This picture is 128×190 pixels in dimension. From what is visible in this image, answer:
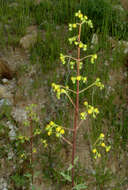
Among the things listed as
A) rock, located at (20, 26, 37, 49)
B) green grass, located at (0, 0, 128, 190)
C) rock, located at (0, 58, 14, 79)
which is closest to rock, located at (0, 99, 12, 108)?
green grass, located at (0, 0, 128, 190)

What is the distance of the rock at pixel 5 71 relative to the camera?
12.1 ft

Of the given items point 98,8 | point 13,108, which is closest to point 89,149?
point 13,108

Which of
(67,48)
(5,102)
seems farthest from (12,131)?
(67,48)

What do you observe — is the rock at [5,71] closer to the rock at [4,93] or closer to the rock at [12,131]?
the rock at [4,93]

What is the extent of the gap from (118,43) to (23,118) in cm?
195

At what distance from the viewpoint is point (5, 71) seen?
373 cm

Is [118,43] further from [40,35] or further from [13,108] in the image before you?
[13,108]

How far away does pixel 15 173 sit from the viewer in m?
2.77

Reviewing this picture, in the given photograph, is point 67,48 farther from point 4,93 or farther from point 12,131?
point 12,131

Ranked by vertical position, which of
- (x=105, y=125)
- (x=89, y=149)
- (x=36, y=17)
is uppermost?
(x=36, y=17)

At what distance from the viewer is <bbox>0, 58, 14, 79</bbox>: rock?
3.69m

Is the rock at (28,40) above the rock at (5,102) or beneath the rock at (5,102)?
above

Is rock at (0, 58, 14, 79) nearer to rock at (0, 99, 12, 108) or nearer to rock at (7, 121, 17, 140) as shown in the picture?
rock at (0, 99, 12, 108)

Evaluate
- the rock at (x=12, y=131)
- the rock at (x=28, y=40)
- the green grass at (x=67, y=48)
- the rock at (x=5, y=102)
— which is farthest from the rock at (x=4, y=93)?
the rock at (x=28, y=40)
